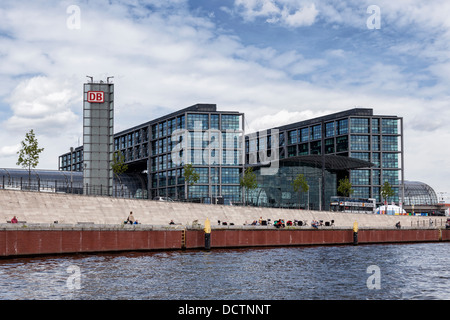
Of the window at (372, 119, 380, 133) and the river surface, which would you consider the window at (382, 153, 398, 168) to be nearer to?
the window at (372, 119, 380, 133)

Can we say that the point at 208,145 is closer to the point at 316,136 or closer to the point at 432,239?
the point at 316,136

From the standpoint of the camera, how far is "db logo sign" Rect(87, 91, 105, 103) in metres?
79.8

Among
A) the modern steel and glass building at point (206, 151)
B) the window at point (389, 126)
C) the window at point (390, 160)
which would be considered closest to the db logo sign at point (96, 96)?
the modern steel and glass building at point (206, 151)

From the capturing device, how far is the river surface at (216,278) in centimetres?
2845

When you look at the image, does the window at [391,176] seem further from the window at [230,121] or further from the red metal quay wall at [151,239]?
the red metal quay wall at [151,239]

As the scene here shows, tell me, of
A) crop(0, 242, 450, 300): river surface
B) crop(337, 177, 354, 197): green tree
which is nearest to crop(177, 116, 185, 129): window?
crop(337, 177, 354, 197): green tree

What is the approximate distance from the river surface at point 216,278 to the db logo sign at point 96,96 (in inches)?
1384

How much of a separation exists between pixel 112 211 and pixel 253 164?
102 meters

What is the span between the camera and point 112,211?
67312mm

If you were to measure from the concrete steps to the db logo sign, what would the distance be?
17.7 meters

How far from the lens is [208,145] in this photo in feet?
524

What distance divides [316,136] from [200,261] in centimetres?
15263
